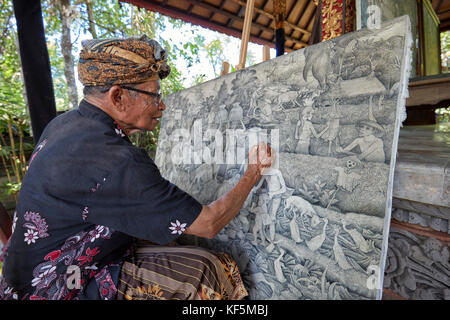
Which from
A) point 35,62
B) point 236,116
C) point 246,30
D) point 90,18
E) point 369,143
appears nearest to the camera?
point 369,143

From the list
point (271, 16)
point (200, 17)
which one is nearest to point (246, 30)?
point (200, 17)

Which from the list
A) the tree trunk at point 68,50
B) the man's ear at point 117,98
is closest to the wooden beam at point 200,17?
the tree trunk at point 68,50

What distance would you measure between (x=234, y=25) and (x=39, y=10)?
273cm

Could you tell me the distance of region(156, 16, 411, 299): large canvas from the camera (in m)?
0.78

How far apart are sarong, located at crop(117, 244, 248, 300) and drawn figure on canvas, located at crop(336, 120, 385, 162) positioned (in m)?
0.76

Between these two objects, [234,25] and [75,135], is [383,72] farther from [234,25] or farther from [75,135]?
[234,25]

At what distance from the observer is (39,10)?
2018 mm

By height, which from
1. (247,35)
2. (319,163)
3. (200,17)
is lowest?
(319,163)

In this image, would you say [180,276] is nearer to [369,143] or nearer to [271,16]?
[369,143]

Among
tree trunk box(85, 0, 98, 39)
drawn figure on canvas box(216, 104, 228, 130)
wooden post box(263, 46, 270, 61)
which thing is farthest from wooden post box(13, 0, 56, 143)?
tree trunk box(85, 0, 98, 39)

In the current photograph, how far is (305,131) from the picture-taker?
997mm

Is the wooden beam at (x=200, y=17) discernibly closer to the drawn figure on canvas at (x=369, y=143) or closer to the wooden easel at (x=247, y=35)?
the wooden easel at (x=247, y=35)

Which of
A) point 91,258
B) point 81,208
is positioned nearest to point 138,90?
point 81,208

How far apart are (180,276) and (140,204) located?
0.42 meters
